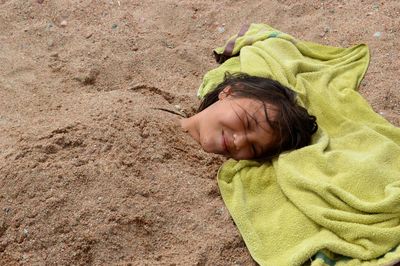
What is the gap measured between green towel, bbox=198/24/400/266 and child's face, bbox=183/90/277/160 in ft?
0.21

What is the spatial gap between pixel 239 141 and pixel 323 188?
1.22 feet

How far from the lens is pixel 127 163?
215 cm

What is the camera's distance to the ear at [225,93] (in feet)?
7.99

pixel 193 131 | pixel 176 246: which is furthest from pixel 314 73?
pixel 176 246

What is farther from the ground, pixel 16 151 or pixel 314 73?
pixel 16 151

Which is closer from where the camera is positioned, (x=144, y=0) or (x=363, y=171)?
(x=363, y=171)

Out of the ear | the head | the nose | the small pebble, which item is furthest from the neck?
the small pebble

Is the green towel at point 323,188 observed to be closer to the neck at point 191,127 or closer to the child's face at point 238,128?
the child's face at point 238,128

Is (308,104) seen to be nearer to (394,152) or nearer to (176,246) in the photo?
(394,152)

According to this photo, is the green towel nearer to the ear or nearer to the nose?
the nose

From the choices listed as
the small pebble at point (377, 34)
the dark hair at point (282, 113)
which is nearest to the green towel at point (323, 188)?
the dark hair at point (282, 113)

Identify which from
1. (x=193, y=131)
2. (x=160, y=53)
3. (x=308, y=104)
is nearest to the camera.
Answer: (x=193, y=131)

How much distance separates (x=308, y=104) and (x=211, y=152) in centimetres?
56

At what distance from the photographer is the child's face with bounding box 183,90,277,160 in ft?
7.30
